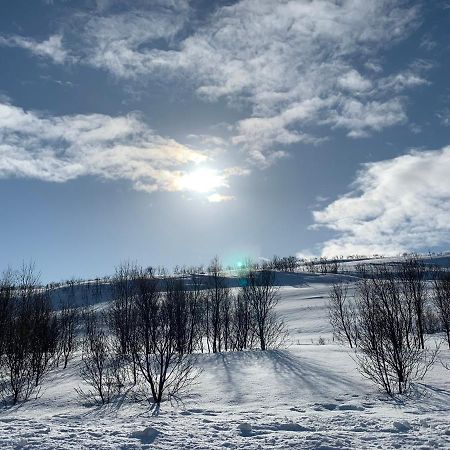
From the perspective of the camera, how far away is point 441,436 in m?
8.48

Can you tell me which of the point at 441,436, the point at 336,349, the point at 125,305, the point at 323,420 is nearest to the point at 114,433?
the point at 323,420

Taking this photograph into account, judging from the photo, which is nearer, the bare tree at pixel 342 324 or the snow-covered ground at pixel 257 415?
the snow-covered ground at pixel 257 415

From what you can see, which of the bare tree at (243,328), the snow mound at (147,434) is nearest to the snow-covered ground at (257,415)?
the snow mound at (147,434)

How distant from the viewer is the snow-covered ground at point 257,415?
350 inches

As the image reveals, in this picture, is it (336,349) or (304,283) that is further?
(304,283)

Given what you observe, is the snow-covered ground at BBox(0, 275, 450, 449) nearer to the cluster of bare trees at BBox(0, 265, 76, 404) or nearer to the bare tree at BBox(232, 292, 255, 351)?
the cluster of bare trees at BBox(0, 265, 76, 404)

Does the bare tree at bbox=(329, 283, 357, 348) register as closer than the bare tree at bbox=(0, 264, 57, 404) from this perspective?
No

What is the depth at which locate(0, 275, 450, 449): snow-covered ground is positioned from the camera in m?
8.90

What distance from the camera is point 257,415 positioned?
1198 centimetres

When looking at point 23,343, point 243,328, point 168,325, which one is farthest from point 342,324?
point 23,343

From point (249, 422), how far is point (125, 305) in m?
28.7

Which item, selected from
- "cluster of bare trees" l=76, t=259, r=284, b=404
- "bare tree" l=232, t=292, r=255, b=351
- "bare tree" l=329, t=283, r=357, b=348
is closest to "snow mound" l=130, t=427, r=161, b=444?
"cluster of bare trees" l=76, t=259, r=284, b=404

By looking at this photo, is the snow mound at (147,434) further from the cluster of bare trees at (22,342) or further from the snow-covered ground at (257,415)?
the cluster of bare trees at (22,342)

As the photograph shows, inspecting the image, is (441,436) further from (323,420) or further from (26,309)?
(26,309)
